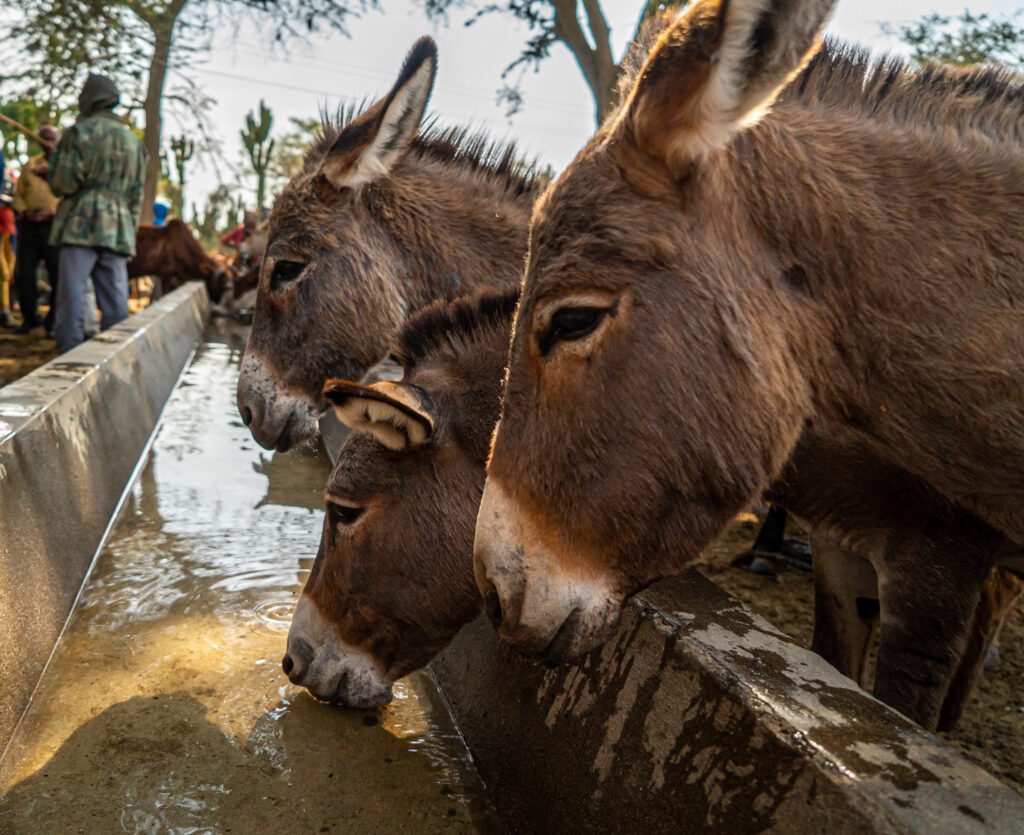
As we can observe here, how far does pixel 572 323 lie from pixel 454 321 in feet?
3.79

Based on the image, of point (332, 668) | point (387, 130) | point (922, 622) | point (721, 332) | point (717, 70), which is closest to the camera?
point (717, 70)

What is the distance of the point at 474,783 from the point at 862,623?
143 cm

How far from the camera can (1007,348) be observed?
177 centimetres

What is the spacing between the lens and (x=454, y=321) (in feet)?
9.42

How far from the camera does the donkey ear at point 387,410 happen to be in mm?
2309

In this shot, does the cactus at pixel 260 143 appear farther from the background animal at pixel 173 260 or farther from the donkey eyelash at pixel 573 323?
the donkey eyelash at pixel 573 323

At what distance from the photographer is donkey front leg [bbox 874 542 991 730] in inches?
88.4

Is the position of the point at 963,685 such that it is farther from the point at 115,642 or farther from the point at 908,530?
the point at 115,642

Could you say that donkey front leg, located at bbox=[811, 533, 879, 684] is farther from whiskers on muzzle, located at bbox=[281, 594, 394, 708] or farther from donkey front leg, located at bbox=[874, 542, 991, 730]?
whiskers on muzzle, located at bbox=[281, 594, 394, 708]

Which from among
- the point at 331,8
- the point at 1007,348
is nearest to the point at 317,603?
the point at 1007,348

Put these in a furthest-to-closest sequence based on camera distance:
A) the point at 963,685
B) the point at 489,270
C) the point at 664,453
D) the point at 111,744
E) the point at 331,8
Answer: the point at 331,8, the point at 489,270, the point at 963,685, the point at 111,744, the point at 664,453

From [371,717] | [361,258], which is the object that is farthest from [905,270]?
[361,258]

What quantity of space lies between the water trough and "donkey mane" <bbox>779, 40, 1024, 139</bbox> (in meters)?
1.29

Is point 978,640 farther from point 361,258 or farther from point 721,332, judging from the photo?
point 361,258
